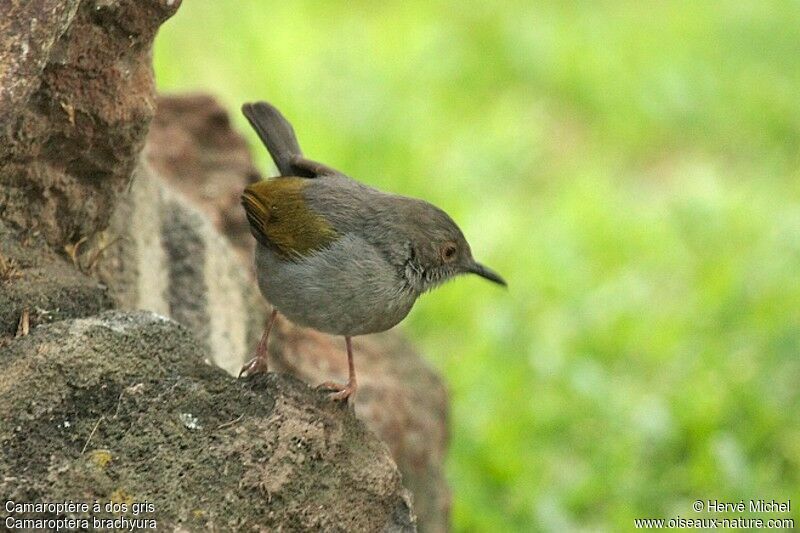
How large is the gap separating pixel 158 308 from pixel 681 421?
3.32 m

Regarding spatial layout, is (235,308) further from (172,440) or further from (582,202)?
(582,202)

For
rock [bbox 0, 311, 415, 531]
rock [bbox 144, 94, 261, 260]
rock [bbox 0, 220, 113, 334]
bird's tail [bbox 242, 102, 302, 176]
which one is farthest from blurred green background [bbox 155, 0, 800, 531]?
rock [bbox 0, 220, 113, 334]

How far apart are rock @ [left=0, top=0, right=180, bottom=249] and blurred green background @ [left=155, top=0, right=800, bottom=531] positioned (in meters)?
2.95

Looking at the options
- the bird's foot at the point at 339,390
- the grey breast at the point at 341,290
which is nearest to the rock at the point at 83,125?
the grey breast at the point at 341,290

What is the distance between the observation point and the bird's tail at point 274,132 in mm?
4996

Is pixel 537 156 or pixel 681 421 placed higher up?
pixel 537 156

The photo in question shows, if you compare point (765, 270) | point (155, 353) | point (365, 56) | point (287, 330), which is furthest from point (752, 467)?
point (365, 56)

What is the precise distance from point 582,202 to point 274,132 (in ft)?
13.5

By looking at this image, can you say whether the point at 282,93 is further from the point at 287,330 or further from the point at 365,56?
the point at 287,330

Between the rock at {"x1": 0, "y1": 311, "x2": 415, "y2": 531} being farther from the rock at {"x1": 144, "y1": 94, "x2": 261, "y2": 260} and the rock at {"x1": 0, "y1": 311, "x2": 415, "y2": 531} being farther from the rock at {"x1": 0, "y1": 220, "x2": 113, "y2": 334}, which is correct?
the rock at {"x1": 144, "y1": 94, "x2": 261, "y2": 260}

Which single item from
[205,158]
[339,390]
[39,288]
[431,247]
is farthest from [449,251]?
[205,158]

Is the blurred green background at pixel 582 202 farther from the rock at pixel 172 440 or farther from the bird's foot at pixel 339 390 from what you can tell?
the rock at pixel 172 440

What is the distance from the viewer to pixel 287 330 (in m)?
5.42

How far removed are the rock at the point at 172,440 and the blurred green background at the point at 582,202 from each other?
2.72 m
